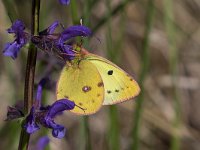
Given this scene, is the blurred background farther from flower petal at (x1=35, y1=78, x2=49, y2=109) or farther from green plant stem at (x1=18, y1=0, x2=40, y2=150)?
green plant stem at (x1=18, y1=0, x2=40, y2=150)

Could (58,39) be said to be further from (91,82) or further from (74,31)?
(91,82)

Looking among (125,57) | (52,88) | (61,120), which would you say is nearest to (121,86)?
(52,88)

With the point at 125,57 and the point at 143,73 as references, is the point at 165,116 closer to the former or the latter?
the point at 125,57

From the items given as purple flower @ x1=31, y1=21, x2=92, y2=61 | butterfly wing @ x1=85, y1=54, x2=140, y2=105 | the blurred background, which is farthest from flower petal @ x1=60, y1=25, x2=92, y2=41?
the blurred background

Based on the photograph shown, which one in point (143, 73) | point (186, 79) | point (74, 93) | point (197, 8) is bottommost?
point (74, 93)

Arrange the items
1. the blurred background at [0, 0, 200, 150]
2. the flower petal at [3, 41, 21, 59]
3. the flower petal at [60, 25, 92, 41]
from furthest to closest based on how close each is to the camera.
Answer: the blurred background at [0, 0, 200, 150], the flower petal at [60, 25, 92, 41], the flower petal at [3, 41, 21, 59]

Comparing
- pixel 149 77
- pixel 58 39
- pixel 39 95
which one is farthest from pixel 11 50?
pixel 149 77
